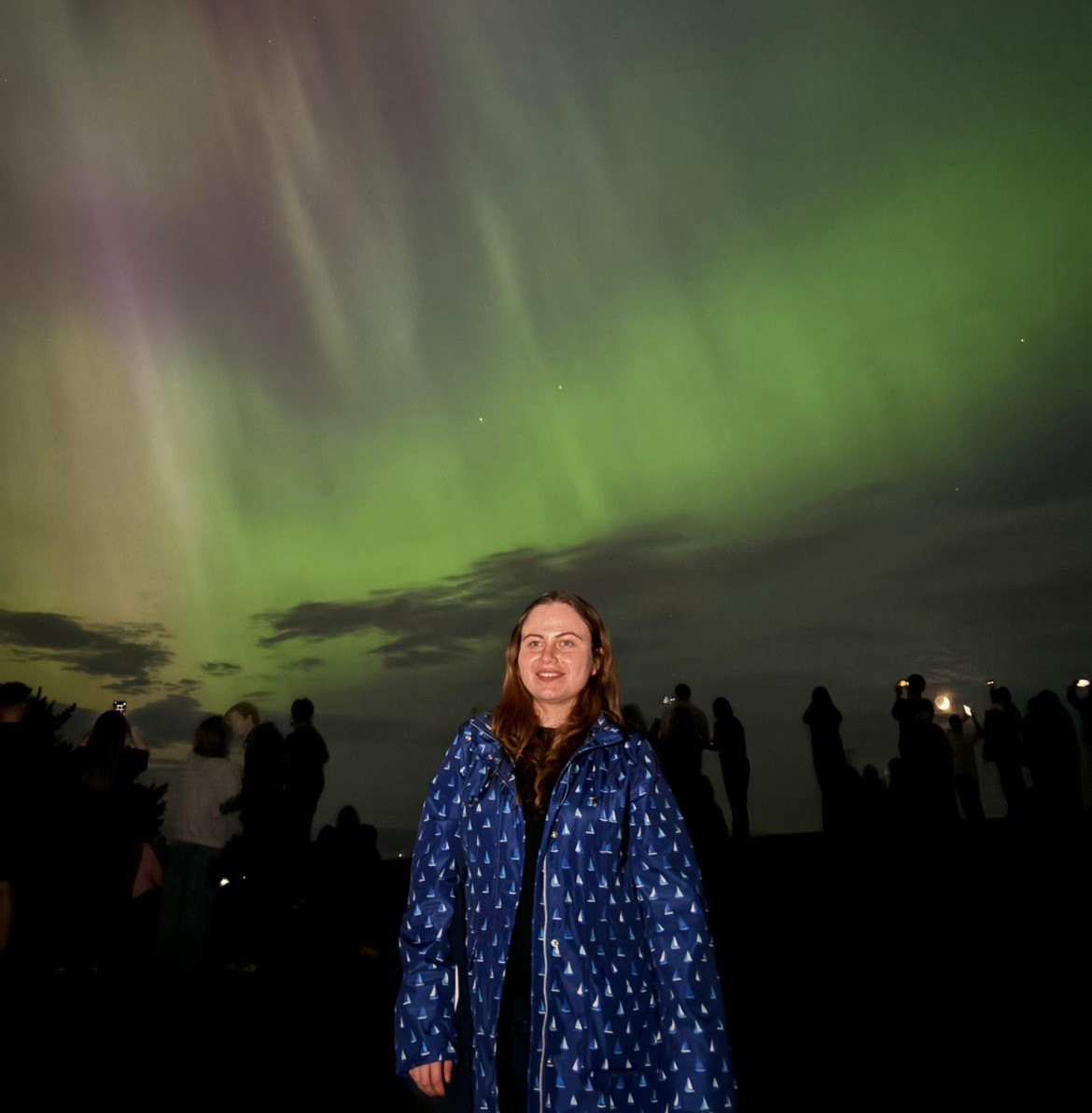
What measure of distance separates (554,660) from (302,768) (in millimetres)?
7410

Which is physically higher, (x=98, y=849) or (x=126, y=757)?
(x=126, y=757)

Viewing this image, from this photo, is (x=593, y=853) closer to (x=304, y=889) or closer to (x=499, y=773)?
(x=499, y=773)

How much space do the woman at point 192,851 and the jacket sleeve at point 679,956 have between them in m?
5.86

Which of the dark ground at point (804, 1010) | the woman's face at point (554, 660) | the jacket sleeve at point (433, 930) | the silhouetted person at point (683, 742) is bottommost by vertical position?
the dark ground at point (804, 1010)

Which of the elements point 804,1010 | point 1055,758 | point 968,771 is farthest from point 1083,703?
point 804,1010

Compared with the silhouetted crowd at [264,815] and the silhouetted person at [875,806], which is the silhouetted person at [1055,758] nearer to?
the silhouetted crowd at [264,815]

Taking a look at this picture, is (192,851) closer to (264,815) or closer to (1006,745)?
(264,815)

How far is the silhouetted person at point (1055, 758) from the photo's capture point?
35.3ft

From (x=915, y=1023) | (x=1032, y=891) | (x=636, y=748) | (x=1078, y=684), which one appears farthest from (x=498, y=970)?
(x=1078, y=684)

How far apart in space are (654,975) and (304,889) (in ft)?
27.0

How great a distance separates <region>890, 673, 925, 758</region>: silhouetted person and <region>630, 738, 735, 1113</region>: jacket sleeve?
978 centimetres

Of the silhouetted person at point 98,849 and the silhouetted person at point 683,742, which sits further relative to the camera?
the silhouetted person at point 683,742

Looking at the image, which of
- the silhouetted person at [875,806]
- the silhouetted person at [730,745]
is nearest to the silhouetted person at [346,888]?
the silhouetted person at [730,745]

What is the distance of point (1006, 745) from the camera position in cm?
1186
